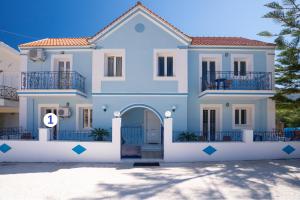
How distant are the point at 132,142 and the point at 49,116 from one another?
5.76m

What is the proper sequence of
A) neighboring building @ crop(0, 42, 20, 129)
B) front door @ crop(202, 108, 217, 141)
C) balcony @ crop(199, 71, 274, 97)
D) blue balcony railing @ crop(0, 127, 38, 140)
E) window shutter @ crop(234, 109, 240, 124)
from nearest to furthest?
1. balcony @ crop(199, 71, 274, 97)
2. blue balcony railing @ crop(0, 127, 38, 140)
3. front door @ crop(202, 108, 217, 141)
4. window shutter @ crop(234, 109, 240, 124)
5. neighboring building @ crop(0, 42, 20, 129)

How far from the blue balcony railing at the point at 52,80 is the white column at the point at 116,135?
15.4 feet

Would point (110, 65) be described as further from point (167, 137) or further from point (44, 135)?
point (167, 137)

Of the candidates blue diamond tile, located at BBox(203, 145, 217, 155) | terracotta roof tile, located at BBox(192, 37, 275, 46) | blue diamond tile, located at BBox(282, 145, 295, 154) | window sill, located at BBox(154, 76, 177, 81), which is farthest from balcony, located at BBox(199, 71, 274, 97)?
blue diamond tile, located at BBox(203, 145, 217, 155)

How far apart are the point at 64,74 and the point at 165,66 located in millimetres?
6665

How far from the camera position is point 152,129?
16.4 meters

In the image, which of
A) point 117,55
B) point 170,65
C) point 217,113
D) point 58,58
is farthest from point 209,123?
point 58,58

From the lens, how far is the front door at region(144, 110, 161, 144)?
53.4 feet

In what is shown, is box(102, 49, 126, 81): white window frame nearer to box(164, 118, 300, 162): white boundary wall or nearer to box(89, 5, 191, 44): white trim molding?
box(89, 5, 191, 44): white trim molding

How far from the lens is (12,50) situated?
1919 centimetres

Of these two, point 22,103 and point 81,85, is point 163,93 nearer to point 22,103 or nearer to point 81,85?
point 81,85

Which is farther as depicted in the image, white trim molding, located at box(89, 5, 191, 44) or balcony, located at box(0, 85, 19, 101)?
balcony, located at box(0, 85, 19, 101)

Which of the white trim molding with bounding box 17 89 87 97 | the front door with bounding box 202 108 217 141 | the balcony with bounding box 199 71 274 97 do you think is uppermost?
the balcony with bounding box 199 71 274 97

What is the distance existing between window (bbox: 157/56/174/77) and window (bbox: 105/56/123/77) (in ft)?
8.20
